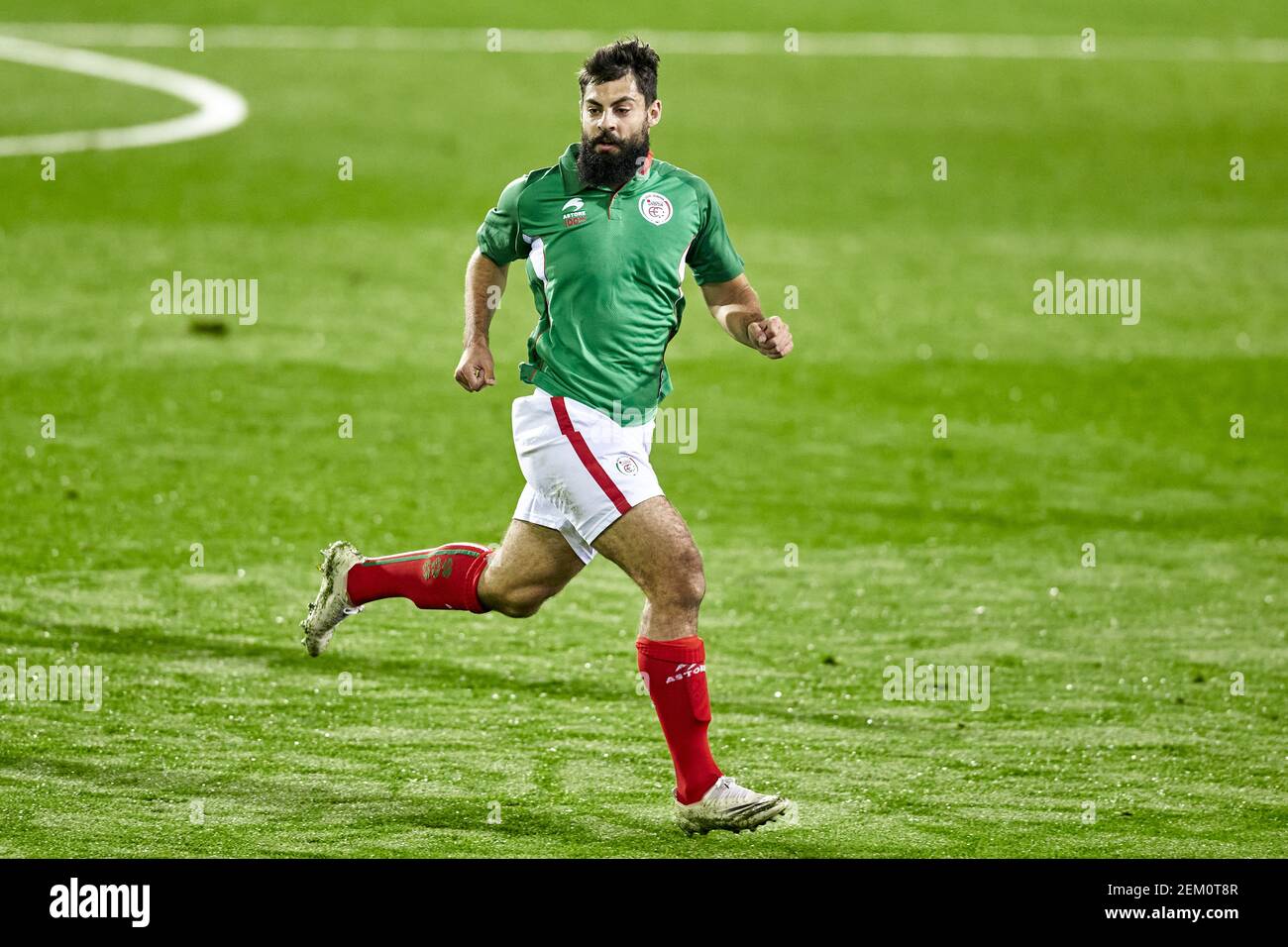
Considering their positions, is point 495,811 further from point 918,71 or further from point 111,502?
point 918,71

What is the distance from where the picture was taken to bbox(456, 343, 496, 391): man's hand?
6.07 metres

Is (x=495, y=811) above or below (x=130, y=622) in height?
below

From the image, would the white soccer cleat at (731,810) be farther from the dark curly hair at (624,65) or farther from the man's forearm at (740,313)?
the dark curly hair at (624,65)

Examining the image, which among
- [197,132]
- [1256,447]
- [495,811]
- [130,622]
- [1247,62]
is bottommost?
[495,811]

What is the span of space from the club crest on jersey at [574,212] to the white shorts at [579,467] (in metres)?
0.52

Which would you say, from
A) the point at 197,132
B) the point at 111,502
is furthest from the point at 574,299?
the point at 197,132

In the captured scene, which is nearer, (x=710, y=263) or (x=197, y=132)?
(x=710, y=263)

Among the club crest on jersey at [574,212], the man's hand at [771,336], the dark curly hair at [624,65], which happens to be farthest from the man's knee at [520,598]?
the dark curly hair at [624,65]

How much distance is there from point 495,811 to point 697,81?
1787 centimetres

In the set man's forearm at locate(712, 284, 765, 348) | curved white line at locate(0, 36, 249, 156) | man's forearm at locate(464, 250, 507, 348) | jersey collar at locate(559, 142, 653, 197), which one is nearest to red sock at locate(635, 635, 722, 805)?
man's forearm at locate(712, 284, 765, 348)

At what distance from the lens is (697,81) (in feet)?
75.6

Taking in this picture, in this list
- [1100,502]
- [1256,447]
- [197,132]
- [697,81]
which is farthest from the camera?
[697,81]

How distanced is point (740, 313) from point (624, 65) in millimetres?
894

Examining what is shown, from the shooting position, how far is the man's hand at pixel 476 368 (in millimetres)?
6070
